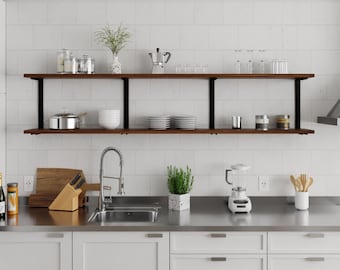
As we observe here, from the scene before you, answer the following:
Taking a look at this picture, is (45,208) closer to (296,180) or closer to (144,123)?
(144,123)

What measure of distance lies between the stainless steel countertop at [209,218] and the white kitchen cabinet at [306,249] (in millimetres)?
57

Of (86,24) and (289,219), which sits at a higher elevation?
(86,24)

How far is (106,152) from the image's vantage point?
131 inches

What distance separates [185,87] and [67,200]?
3.63 ft

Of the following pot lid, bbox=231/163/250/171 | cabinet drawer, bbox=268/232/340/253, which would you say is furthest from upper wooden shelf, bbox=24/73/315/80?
cabinet drawer, bbox=268/232/340/253

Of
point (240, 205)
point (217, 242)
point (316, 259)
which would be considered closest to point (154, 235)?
point (217, 242)

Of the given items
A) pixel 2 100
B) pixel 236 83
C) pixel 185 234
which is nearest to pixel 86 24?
pixel 2 100

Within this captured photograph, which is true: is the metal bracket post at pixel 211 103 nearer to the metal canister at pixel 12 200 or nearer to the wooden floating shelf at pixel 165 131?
the wooden floating shelf at pixel 165 131

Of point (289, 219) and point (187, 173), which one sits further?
point (187, 173)

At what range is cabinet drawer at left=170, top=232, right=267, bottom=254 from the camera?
2.89 meters

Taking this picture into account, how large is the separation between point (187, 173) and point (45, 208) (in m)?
0.99

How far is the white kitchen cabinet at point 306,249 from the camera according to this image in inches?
114

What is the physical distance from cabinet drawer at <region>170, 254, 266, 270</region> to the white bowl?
3.18ft

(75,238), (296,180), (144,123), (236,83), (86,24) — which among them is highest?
(86,24)
